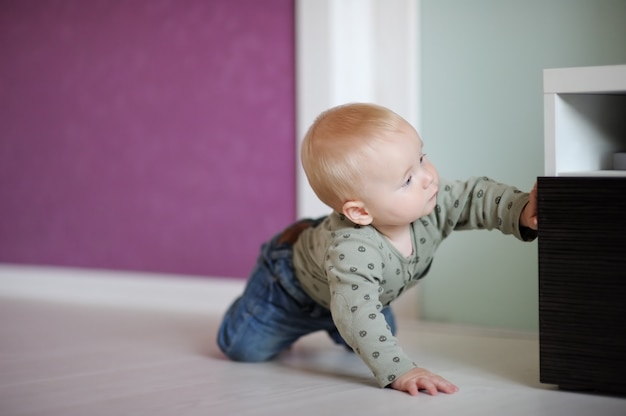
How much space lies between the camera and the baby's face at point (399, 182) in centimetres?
121

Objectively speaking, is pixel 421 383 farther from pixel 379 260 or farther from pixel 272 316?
pixel 272 316

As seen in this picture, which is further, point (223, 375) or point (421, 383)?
point (223, 375)

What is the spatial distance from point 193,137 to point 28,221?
58 centimetres

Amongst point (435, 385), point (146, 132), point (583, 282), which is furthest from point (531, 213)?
point (146, 132)

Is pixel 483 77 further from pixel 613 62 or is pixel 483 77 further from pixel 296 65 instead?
pixel 296 65

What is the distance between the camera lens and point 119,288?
2.17 meters

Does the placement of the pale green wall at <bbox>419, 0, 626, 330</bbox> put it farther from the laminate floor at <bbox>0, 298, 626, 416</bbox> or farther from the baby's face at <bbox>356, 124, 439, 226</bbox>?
the baby's face at <bbox>356, 124, 439, 226</bbox>

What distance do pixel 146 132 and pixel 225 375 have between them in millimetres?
924

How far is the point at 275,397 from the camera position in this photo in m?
1.20

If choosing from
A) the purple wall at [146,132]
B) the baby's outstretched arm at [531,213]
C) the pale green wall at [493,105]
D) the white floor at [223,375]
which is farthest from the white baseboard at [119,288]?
the baby's outstretched arm at [531,213]

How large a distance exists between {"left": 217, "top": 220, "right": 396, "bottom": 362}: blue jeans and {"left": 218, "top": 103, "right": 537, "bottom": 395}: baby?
48mm

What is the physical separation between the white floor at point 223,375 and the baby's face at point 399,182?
0.78ft

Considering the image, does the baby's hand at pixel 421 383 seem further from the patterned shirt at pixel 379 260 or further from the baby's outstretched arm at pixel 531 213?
the baby's outstretched arm at pixel 531 213

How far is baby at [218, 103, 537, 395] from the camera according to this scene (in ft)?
3.89
